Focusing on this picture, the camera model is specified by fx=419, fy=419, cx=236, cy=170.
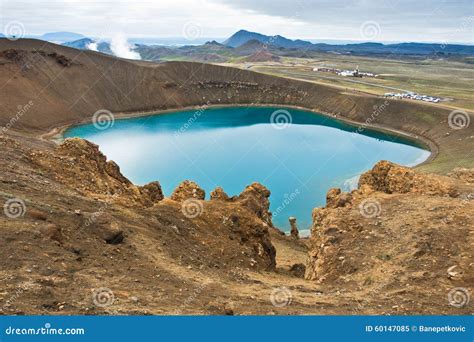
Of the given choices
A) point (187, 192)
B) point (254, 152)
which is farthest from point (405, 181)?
point (254, 152)

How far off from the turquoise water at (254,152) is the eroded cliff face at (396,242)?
1852cm

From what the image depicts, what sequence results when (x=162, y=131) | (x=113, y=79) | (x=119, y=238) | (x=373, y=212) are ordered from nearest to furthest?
(x=119, y=238), (x=373, y=212), (x=162, y=131), (x=113, y=79)

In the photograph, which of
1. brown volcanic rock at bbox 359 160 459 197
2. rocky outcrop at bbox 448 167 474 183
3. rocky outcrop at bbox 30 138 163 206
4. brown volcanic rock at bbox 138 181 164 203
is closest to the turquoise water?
brown volcanic rock at bbox 359 160 459 197

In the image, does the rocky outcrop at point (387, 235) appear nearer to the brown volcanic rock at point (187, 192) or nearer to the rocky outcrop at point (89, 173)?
the brown volcanic rock at point (187, 192)

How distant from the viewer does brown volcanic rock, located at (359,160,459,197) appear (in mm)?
24953

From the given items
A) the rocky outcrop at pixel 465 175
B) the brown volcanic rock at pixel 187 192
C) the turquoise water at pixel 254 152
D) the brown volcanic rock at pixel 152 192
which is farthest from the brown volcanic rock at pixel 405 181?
the brown volcanic rock at pixel 152 192

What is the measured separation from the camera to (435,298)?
44.2 feet

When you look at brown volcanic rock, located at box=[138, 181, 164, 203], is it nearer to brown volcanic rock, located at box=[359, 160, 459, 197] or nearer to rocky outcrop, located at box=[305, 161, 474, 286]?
rocky outcrop, located at box=[305, 161, 474, 286]

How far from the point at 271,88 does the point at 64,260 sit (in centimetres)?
11265

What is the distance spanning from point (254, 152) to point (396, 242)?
5155 cm

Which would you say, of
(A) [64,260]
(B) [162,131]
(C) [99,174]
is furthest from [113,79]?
(A) [64,260]

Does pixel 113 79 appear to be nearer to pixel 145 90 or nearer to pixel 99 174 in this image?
pixel 145 90

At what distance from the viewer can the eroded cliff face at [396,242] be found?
15180 mm

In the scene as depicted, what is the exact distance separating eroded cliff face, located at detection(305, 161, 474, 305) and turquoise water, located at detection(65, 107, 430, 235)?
1852cm
